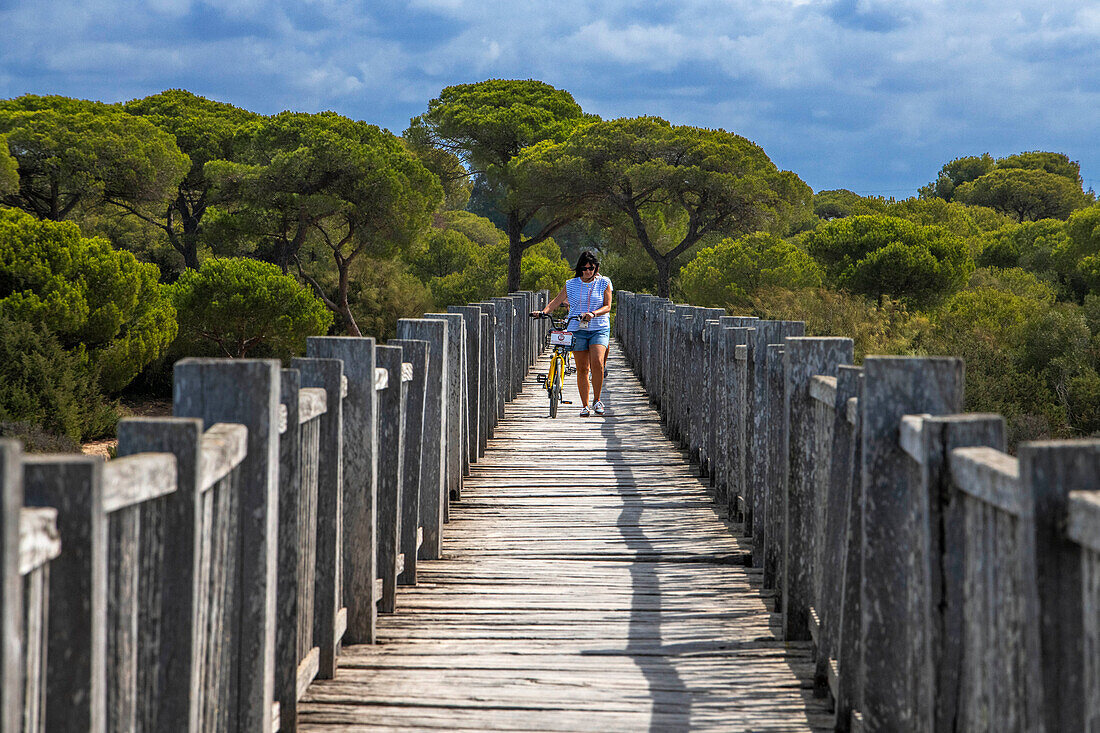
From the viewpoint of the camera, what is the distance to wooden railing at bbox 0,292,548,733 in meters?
1.73

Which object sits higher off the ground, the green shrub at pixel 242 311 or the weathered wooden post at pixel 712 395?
the green shrub at pixel 242 311

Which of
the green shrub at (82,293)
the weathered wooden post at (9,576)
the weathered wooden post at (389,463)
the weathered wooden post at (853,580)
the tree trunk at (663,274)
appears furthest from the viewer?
the tree trunk at (663,274)

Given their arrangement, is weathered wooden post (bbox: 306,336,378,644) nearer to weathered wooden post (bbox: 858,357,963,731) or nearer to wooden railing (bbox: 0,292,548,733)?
wooden railing (bbox: 0,292,548,733)

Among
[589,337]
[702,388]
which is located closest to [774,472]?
[702,388]

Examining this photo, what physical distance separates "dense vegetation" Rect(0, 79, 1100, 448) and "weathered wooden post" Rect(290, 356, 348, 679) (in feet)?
34.9

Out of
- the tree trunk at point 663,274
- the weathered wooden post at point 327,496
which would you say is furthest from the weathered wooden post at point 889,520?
the tree trunk at point 663,274

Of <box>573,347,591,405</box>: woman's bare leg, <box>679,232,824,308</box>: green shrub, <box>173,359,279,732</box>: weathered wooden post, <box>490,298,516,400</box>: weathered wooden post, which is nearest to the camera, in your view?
<box>173,359,279,732</box>: weathered wooden post

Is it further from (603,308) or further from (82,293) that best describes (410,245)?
(603,308)

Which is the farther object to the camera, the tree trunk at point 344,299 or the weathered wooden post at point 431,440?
the tree trunk at point 344,299

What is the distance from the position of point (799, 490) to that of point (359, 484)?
73.3 inches

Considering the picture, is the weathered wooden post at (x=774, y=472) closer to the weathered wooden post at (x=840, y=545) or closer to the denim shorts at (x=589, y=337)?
the weathered wooden post at (x=840, y=545)

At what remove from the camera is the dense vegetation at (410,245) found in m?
18.7

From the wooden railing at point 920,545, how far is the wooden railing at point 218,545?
5.47 feet

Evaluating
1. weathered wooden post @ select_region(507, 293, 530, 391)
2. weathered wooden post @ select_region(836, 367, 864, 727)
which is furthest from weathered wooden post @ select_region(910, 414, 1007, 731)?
weathered wooden post @ select_region(507, 293, 530, 391)
